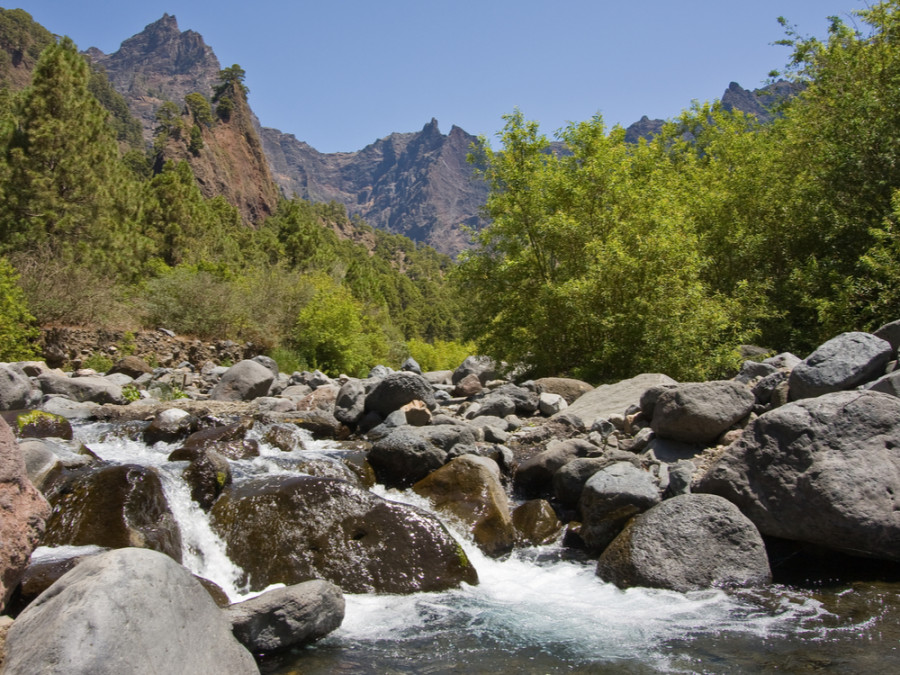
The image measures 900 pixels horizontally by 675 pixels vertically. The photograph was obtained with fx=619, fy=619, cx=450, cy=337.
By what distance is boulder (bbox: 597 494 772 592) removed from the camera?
562 centimetres

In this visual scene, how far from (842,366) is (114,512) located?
26.2 ft

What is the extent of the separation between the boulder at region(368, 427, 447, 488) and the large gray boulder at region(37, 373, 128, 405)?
26.0 ft

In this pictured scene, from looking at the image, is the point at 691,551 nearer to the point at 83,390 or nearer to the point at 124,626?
the point at 124,626

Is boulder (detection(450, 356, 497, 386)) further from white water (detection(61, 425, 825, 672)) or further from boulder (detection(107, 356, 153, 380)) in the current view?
white water (detection(61, 425, 825, 672))

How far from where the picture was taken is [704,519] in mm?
5832

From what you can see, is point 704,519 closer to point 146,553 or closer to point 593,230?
point 146,553

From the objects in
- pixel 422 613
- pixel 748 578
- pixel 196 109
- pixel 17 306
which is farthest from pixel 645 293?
pixel 196 109

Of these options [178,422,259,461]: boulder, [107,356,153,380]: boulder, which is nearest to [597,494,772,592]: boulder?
[178,422,259,461]: boulder

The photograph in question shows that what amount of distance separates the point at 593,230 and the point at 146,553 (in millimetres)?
12984

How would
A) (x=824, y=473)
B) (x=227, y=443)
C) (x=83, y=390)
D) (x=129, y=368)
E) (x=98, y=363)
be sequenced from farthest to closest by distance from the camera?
(x=98, y=363)
(x=129, y=368)
(x=83, y=390)
(x=227, y=443)
(x=824, y=473)

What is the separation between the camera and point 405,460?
8164mm

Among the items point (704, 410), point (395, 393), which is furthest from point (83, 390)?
point (704, 410)

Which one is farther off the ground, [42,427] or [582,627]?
[42,427]

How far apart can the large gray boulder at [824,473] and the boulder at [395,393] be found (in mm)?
6161
